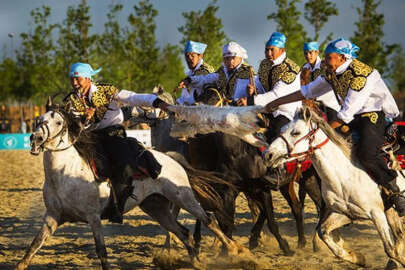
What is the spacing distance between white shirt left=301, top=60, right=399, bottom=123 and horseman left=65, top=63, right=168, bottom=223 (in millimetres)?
1798

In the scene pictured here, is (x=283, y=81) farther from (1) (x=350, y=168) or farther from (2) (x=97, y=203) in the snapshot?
(2) (x=97, y=203)

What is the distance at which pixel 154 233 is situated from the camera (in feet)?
29.9

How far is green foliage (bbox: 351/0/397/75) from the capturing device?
26719mm

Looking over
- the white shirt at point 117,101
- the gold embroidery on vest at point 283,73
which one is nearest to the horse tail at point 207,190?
the white shirt at point 117,101

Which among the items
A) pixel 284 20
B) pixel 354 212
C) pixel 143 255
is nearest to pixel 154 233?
pixel 143 255

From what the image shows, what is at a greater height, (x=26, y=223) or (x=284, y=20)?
(x=284, y=20)

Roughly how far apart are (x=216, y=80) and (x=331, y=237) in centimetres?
312

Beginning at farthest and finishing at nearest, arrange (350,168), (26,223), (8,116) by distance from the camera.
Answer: (8,116), (26,223), (350,168)

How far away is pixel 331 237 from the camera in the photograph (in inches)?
244

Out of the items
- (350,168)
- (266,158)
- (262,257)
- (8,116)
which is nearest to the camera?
(266,158)

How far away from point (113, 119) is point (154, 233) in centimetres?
281

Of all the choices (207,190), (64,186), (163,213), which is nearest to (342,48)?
(207,190)

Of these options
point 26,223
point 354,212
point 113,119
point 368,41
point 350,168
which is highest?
point 368,41

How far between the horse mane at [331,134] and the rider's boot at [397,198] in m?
0.54
